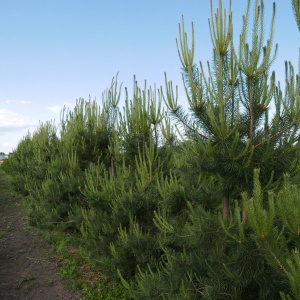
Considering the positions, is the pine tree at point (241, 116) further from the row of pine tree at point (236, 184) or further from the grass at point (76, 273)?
the grass at point (76, 273)

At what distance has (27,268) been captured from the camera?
28.3ft

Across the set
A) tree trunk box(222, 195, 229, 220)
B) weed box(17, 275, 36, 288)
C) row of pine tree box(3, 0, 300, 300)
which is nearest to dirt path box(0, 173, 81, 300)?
weed box(17, 275, 36, 288)

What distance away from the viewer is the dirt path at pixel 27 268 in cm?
734

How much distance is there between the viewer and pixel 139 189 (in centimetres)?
634

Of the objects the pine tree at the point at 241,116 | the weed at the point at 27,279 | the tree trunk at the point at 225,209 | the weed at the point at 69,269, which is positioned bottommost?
the weed at the point at 27,279

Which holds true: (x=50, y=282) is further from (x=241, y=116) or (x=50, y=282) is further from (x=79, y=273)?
(x=241, y=116)

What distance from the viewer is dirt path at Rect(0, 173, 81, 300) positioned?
7340mm

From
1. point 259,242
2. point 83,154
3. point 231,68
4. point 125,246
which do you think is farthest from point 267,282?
point 83,154

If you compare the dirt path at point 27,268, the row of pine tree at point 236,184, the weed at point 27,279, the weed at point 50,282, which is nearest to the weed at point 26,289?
the dirt path at point 27,268

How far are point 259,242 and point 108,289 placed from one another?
5176mm

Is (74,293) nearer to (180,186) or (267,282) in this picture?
(180,186)

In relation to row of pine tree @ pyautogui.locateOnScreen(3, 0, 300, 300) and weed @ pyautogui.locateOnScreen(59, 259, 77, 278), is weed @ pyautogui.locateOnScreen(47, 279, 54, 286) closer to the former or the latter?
weed @ pyautogui.locateOnScreen(59, 259, 77, 278)

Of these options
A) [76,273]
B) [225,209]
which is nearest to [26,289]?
[76,273]

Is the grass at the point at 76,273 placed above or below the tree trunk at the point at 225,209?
below
